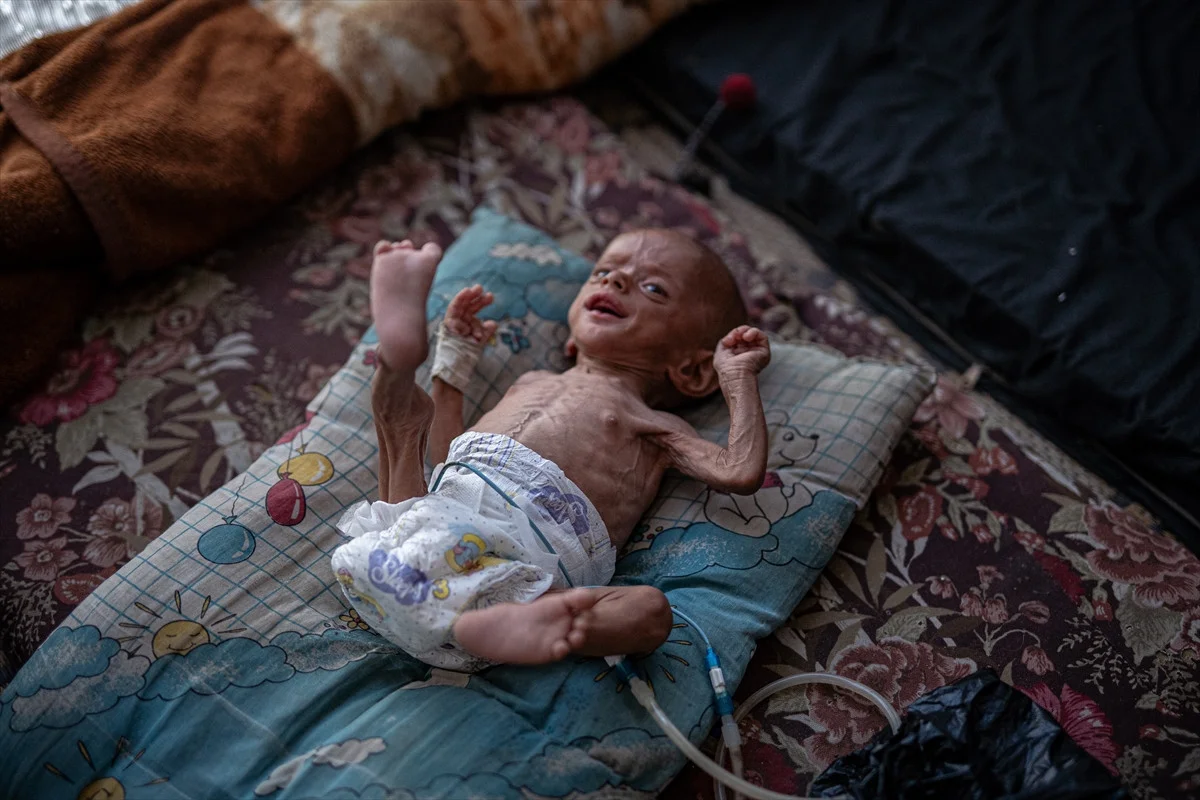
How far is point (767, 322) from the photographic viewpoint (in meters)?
1.82

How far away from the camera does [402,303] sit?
1.19 meters

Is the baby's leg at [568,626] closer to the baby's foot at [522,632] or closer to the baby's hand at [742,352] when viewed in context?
the baby's foot at [522,632]

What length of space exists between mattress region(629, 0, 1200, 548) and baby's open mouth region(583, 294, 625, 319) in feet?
2.12

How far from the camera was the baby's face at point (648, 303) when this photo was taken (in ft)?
4.92

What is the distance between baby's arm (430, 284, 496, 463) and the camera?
57.8 inches

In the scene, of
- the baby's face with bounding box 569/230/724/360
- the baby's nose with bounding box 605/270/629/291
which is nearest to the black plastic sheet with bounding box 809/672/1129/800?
the baby's face with bounding box 569/230/724/360

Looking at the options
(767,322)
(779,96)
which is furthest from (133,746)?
(779,96)

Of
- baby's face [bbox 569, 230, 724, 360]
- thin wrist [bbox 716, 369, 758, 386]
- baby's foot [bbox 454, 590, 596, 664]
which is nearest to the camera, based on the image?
baby's foot [bbox 454, 590, 596, 664]

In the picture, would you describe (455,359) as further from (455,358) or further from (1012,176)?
(1012,176)

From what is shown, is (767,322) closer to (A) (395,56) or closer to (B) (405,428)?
(B) (405,428)

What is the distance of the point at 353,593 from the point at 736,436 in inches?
24.1

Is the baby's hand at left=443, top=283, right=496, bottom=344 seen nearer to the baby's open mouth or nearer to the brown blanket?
the baby's open mouth

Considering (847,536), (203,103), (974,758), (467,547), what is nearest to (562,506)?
(467,547)

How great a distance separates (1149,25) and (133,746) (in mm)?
2334
